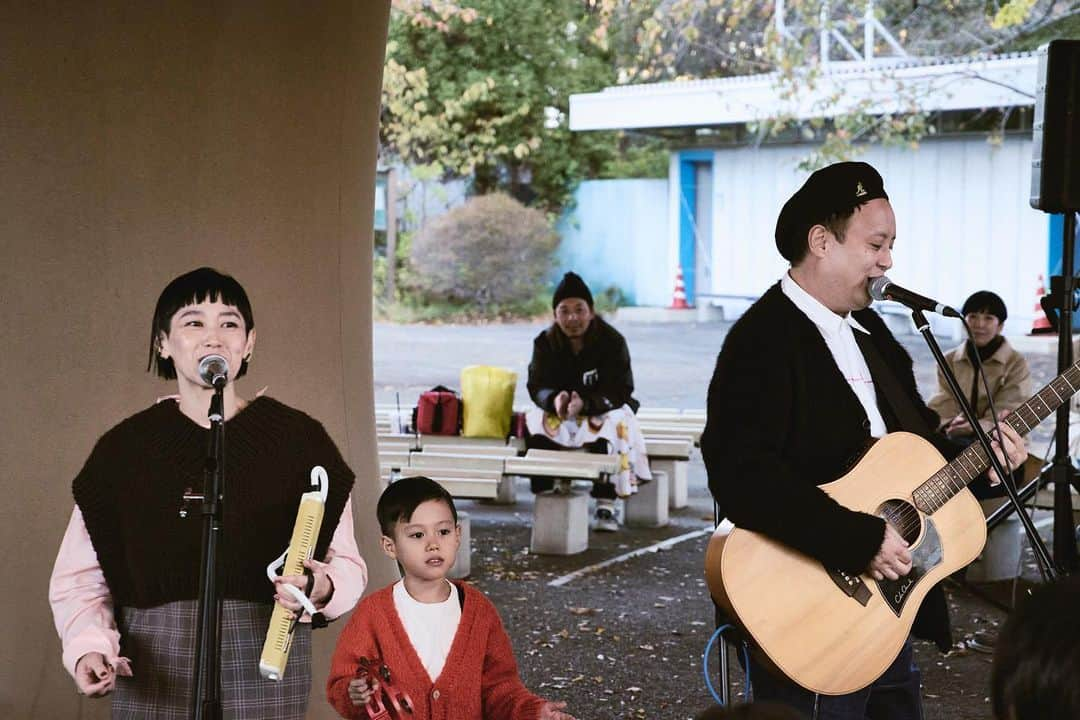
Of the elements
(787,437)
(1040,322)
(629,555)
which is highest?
(787,437)

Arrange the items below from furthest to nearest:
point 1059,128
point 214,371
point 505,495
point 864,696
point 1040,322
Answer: point 1040,322 < point 505,495 < point 1059,128 < point 864,696 < point 214,371

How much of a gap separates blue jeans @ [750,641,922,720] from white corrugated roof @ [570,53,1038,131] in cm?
1248

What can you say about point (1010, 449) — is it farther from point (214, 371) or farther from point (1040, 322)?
point (1040, 322)

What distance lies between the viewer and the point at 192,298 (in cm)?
339

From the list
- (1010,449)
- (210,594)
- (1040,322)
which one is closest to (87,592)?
(210,594)

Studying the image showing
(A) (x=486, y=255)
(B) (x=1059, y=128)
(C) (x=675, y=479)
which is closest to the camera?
(B) (x=1059, y=128)

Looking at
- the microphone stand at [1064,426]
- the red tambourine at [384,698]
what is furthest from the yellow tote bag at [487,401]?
the red tambourine at [384,698]

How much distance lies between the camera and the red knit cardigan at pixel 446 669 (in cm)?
345

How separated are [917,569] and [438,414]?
6.90 metres

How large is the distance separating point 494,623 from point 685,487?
7.09m

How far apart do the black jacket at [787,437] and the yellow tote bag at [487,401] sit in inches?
258

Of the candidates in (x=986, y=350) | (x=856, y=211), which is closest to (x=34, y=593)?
(x=856, y=211)

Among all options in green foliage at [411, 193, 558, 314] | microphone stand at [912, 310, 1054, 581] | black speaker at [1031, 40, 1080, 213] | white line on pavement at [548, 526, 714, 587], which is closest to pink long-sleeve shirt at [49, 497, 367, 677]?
microphone stand at [912, 310, 1054, 581]

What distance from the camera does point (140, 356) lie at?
487cm
